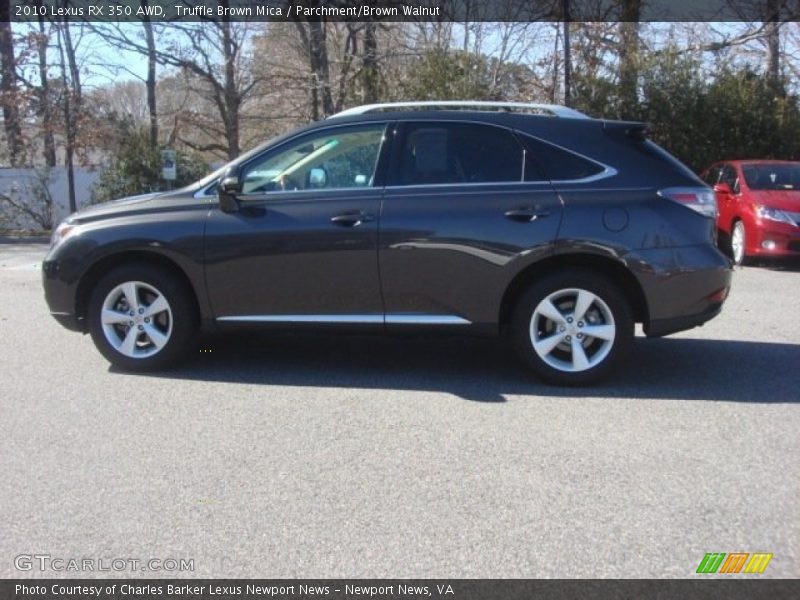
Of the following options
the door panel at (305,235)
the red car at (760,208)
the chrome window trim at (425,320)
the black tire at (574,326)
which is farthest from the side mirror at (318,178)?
the red car at (760,208)

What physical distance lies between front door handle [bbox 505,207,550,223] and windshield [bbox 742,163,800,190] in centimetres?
815

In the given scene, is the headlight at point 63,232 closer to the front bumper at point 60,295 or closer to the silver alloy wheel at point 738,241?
the front bumper at point 60,295

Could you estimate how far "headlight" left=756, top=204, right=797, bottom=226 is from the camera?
443 inches

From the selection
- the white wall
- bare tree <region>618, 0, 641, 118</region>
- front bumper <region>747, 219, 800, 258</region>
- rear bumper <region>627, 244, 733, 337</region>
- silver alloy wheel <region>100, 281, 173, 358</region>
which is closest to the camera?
rear bumper <region>627, 244, 733, 337</region>

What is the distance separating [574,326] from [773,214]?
7.30 metres

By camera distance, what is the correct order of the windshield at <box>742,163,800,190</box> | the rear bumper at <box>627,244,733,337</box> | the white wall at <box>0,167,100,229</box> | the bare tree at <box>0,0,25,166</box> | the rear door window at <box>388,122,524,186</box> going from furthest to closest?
the bare tree at <box>0,0,25,166</box>, the white wall at <box>0,167,100,229</box>, the windshield at <box>742,163,800,190</box>, the rear door window at <box>388,122,524,186</box>, the rear bumper at <box>627,244,733,337</box>

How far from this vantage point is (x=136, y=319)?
234 inches

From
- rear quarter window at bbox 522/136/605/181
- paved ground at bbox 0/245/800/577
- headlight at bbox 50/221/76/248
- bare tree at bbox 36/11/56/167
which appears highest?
bare tree at bbox 36/11/56/167

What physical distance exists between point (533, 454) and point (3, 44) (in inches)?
868

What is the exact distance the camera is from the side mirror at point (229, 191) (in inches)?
221

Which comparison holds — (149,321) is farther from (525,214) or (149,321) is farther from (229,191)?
(525,214)

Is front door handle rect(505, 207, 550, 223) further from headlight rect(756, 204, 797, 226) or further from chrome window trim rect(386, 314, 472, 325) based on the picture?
headlight rect(756, 204, 797, 226)

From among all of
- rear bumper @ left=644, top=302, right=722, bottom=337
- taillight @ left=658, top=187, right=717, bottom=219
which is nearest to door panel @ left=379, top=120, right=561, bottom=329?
taillight @ left=658, top=187, right=717, bottom=219

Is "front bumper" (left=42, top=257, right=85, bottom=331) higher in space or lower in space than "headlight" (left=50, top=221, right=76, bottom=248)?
lower
